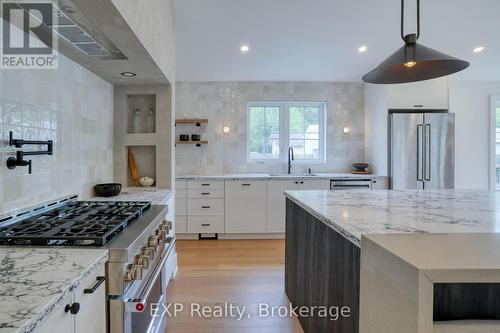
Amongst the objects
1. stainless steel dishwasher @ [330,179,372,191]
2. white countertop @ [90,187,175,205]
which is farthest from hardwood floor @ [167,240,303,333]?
stainless steel dishwasher @ [330,179,372,191]

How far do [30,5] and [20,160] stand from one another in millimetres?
729

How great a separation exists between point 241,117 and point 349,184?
1.93 metres

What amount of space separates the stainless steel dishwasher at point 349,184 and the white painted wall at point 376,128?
1.05ft

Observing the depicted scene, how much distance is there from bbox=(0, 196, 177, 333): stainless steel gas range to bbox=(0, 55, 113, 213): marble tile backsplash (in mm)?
151

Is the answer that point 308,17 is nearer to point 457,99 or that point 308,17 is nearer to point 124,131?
point 124,131

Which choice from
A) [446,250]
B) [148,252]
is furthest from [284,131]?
[446,250]

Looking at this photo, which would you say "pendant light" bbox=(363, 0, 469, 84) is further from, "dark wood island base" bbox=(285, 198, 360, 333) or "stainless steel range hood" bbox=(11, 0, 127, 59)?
"stainless steel range hood" bbox=(11, 0, 127, 59)

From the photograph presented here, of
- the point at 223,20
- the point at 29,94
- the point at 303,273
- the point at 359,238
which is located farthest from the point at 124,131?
the point at 359,238

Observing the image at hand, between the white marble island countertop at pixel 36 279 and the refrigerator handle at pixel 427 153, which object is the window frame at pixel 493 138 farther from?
the white marble island countertop at pixel 36 279

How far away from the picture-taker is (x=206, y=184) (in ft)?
13.2

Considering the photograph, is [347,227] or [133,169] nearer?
[347,227]

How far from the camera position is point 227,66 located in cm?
410

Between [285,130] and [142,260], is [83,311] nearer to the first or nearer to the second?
[142,260]

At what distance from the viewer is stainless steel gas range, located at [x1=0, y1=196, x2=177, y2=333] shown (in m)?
1.05
